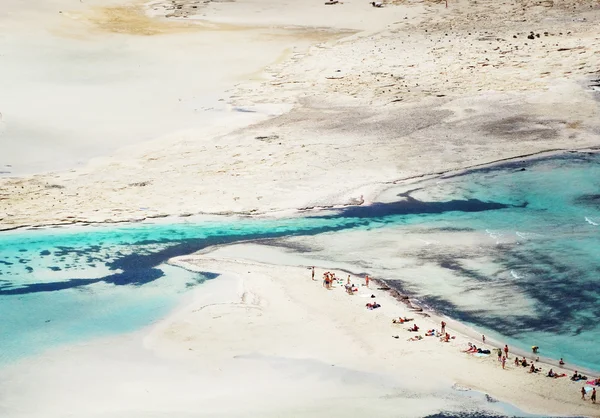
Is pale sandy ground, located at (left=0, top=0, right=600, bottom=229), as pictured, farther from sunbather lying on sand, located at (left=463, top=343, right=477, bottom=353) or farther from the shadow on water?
sunbather lying on sand, located at (left=463, top=343, right=477, bottom=353)

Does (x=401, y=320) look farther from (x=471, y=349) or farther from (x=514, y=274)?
(x=514, y=274)

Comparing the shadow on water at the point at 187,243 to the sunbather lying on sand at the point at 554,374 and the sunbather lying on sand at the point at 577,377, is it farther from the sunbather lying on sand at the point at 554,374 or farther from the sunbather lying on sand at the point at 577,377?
the sunbather lying on sand at the point at 577,377

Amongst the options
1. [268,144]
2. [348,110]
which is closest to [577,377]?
[268,144]

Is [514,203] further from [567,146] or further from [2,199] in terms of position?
[2,199]

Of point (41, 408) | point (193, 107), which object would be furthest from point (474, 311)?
point (193, 107)

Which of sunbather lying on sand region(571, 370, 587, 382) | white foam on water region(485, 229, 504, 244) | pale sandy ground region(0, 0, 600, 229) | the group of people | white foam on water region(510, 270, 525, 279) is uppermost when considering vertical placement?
pale sandy ground region(0, 0, 600, 229)

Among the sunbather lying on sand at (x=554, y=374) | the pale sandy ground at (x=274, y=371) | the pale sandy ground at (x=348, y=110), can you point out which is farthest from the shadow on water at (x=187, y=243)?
the sunbather lying on sand at (x=554, y=374)

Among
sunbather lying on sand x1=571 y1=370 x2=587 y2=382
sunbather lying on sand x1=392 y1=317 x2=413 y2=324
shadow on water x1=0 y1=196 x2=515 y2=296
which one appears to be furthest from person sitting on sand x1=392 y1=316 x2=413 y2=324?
shadow on water x1=0 y1=196 x2=515 y2=296
